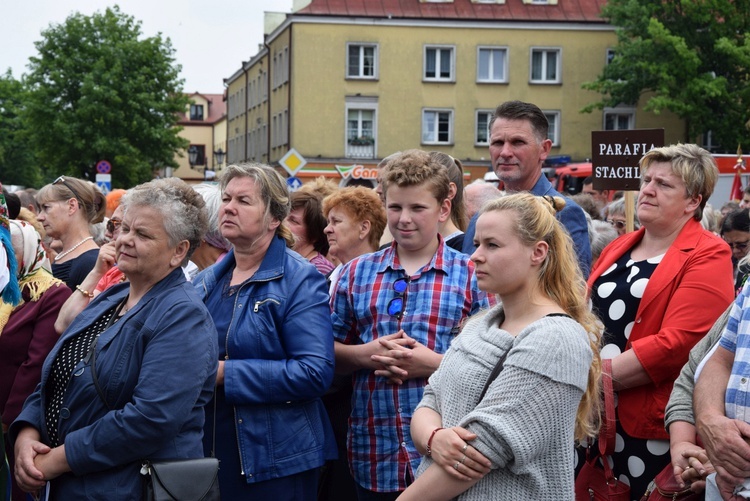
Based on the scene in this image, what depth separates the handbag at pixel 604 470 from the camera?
4.26m

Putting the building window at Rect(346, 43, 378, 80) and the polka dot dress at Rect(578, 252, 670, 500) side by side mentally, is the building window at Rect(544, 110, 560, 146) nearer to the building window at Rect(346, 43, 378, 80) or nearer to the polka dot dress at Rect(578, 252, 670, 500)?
the building window at Rect(346, 43, 378, 80)

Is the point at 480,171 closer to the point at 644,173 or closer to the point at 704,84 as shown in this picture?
the point at 704,84

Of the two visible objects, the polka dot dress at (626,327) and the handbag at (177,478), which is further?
the polka dot dress at (626,327)

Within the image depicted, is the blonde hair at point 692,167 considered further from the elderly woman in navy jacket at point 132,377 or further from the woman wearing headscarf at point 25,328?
the woman wearing headscarf at point 25,328

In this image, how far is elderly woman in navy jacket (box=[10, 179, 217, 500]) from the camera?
3.71 metres

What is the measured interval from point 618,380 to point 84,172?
4490 centimetres

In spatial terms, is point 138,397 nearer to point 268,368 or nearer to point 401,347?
point 268,368

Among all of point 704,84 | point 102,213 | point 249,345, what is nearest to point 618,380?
point 249,345

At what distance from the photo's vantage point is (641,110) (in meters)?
44.4

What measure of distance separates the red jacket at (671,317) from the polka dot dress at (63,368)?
236 centimetres

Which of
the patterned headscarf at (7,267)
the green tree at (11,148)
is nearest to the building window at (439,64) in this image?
the green tree at (11,148)

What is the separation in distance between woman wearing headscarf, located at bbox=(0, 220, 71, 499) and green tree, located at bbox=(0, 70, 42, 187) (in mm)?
68635

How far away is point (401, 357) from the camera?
421 centimetres

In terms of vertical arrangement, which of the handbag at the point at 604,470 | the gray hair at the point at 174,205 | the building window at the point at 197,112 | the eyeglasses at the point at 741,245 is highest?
the building window at the point at 197,112
